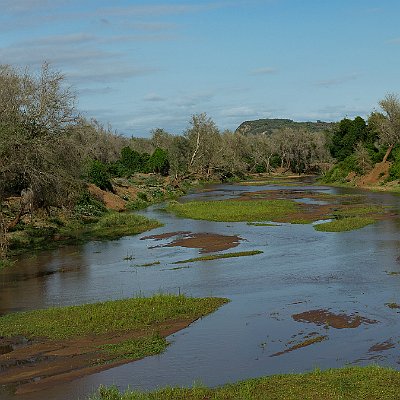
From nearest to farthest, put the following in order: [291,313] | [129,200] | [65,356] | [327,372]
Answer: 1. [327,372]
2. [65,356]
3. [291,313]
4. [129,200]

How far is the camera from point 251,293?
868 inches

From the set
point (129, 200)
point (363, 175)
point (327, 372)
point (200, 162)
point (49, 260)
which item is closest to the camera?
point (327, 372)

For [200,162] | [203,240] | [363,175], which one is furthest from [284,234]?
[200,162]

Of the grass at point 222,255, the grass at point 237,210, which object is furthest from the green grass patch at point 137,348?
the grass at point 237,210

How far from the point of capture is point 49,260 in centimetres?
3125

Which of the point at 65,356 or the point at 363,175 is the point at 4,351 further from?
the point at 363,175

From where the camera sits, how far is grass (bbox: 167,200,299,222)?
48.6 metres

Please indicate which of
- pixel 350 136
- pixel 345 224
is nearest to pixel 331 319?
pixel 345 224

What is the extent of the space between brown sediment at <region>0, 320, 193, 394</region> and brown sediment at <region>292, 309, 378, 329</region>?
4.05 meters

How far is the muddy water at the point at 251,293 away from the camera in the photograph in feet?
46.9

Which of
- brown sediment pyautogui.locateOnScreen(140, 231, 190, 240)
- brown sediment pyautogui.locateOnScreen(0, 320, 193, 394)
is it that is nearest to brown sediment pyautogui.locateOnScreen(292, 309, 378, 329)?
brown sediment pyautogui.locateOnScreen(0, 320, 193, 394)

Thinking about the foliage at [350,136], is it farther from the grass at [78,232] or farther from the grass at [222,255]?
the grass at [222,255]

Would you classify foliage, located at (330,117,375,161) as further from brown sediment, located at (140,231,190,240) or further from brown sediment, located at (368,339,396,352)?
brown sediment, located at (368,339,396,352)

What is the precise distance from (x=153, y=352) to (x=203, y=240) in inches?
831
